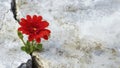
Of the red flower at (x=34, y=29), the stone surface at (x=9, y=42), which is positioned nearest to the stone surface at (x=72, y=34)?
the stone surface at (x=9, y=42)

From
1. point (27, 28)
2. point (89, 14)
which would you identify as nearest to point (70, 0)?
point (89, 14)

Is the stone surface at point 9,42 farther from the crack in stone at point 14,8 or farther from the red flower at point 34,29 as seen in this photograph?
the red flower at point 34,29

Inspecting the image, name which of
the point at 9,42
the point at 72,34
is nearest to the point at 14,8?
the point at 9,42

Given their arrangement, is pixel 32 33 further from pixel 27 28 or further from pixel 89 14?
pixel 89 14

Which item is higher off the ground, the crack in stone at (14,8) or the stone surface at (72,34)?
the crack in stone at (14,8)

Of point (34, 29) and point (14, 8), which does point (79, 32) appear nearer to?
point (34, 29)
